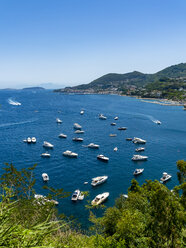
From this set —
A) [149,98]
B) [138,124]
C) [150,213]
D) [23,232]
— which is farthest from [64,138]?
[149,98]

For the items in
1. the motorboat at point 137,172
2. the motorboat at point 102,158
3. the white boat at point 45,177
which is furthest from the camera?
the motorboat at point 102,158

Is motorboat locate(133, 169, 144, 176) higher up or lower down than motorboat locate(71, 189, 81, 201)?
higher up

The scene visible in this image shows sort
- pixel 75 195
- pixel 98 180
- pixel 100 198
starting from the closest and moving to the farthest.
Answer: pixel 100 198
pixel 75 195
pixel 98 180

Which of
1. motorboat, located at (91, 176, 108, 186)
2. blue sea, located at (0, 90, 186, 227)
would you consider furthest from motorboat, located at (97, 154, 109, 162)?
motorboat, located at (91, 176, 108, 186)

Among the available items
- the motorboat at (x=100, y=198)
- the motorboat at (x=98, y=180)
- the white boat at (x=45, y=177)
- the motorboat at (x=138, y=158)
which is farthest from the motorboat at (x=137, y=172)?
the white boat at (x=45, y=177)

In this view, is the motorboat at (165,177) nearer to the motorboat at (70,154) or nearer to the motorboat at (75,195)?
the motorboat at (75,195)

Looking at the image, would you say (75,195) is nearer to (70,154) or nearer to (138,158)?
(70,154)

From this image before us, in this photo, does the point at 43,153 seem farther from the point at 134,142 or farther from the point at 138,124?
the point at 138,124

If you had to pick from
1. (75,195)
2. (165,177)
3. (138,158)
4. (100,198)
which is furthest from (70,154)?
(165,177)

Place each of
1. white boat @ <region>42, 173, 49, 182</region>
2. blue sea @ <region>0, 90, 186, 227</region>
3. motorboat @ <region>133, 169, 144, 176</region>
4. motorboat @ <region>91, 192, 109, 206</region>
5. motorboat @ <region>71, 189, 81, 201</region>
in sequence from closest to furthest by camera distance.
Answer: motorboat @ <region>91, 192, 109, 206</region>, motorboat @ <region>71, 189, 81, 201</region>, blue sea @ <region>0, 90, 186, 227</region>, white boat @ <region>42, 173, 49, 182</region>, motorboat @ <region>133, 169, 144, 176</region>

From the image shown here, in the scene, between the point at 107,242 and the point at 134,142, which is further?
the point at 134,142

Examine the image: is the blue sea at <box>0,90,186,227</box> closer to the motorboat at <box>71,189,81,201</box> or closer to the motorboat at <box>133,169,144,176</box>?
the motorboat at <box>71,189,81,201</box>
